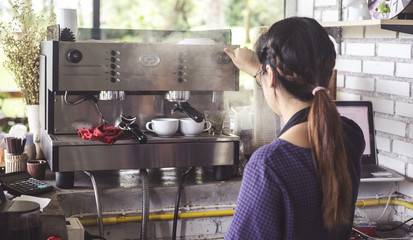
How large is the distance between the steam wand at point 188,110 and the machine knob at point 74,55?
17.0 inches

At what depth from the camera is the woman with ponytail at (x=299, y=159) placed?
1148 mm

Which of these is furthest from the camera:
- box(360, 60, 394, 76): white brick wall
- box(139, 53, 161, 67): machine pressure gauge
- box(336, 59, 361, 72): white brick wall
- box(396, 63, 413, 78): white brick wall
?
box(336, 59, 361, 72): white brick wall

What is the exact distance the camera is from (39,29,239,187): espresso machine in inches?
80.8

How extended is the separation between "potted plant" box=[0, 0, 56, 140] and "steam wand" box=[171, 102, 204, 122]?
0.67 meters

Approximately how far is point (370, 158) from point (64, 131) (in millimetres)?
1310

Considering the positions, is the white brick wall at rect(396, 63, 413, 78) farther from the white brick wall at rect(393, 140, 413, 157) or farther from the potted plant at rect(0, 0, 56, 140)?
the potted plant at rect(0, 0, 56, 140)

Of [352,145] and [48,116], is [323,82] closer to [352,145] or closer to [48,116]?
[352,145]

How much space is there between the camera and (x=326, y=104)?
119 centimetres

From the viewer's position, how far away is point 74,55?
2.05 m

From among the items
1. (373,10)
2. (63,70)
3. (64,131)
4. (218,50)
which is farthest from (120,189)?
(373,10)

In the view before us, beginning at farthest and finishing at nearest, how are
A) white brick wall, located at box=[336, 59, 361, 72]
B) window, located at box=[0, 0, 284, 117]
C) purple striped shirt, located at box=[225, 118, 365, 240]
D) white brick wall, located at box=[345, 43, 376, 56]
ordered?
window, located at box=[0, 0, 284, 117] → white brick wall, located at box=[336, 59, 361, 72] → white brick wall, located at box=[345, 43, 376, 56] → purple striped shirt, located at box=[225, 118, 365, 240]

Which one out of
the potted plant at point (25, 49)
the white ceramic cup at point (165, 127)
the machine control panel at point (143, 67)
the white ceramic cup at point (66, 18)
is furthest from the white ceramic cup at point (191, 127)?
the potted plant at point (25, 49)

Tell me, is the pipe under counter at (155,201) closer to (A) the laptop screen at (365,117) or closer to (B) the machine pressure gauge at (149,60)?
(B) the machine pressure gauge at (149,60)

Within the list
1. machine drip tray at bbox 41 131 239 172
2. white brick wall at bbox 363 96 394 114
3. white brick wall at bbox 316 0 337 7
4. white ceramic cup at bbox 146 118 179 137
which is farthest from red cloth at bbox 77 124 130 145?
white brick wall at bbox 316 0 337 7
